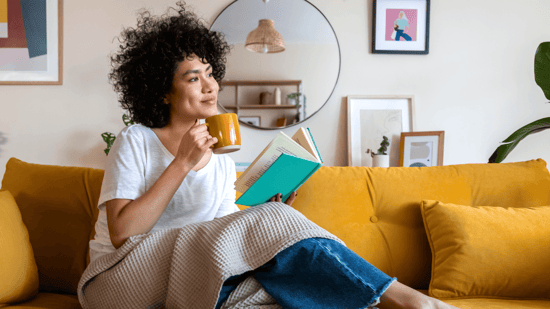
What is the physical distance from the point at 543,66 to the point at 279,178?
1.45 m

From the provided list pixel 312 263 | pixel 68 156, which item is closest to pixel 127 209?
pixel 312 263

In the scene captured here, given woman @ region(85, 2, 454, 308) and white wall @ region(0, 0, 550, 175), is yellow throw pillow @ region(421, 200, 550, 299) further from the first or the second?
white wall @ region(0, 0, 550, 175)

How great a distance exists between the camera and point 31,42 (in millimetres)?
2008

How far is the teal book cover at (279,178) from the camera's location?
Answer: 3.08ft

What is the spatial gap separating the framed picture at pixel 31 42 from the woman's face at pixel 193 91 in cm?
119

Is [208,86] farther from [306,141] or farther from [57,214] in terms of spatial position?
[57,214]

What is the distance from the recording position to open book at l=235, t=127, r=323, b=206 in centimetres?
95

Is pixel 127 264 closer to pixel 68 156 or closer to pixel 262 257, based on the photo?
pixel 262 257

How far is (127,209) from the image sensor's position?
96 cm

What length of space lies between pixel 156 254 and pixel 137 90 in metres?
0.64

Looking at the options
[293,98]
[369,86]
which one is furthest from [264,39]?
[369,86]

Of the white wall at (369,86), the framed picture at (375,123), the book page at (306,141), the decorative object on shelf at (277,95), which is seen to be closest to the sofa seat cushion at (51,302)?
the book page at (306,141)

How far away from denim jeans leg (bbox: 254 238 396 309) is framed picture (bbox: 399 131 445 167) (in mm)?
1259

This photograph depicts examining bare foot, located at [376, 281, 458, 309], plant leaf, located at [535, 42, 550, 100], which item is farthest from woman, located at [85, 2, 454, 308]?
plant leaf, located at [535, 42, 550, 100]
